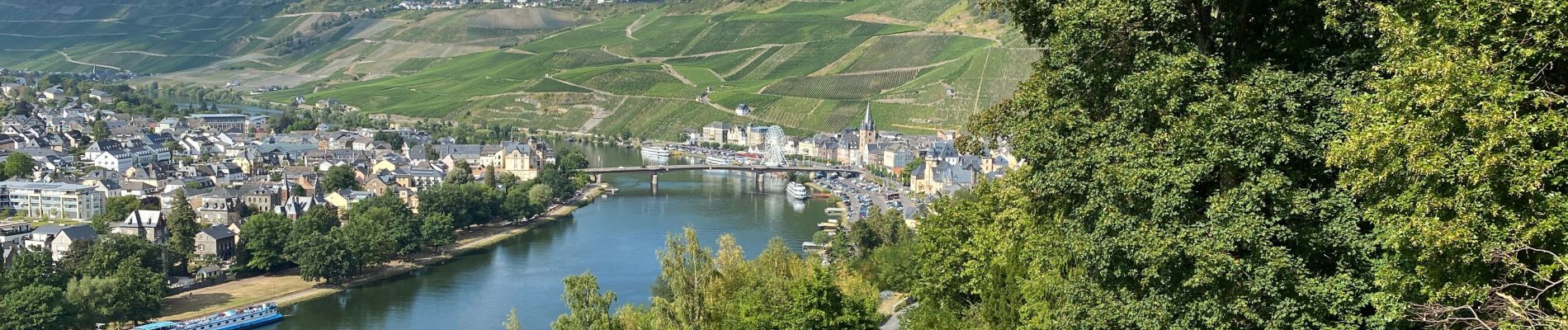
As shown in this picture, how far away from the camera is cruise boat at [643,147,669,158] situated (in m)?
58.5

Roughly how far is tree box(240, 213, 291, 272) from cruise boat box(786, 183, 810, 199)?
1636 centimetres

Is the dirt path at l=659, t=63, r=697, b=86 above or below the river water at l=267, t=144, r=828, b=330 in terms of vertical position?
above

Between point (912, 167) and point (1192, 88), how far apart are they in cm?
3952

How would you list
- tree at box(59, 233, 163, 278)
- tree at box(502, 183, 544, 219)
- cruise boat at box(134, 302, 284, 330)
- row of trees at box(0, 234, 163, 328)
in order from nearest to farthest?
1. row of trees at box(0, 234, 163, 328)
2. cruise boat at box(134, 302, 284, 330)
3. tree at box(59, 233, 163, 278)
4. tree at box(502, 183, 544, 219)

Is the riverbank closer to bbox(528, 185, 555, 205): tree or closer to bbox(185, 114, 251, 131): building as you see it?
bbox(528, 185, 555, 205): tree

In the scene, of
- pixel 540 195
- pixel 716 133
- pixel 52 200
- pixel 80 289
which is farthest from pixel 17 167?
pixel 716 133

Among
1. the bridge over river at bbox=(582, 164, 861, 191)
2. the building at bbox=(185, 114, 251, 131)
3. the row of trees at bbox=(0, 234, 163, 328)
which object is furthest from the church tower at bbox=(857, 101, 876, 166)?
the row of trees at bbox=(0, 234, 163, 328)

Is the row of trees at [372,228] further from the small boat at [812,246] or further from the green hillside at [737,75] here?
the green hillside at [737,75]

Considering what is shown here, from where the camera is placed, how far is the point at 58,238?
27891 millimetres

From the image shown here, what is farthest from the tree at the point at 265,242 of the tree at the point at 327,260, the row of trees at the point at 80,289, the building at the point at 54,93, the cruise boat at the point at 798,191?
the building at the point at 54,93

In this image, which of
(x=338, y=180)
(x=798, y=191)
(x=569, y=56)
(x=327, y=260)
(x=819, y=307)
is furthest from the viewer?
(x=569, y=56)

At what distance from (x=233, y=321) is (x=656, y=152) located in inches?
1423

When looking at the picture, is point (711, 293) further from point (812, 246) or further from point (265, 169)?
point (265, 169)

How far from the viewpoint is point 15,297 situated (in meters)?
21.5
